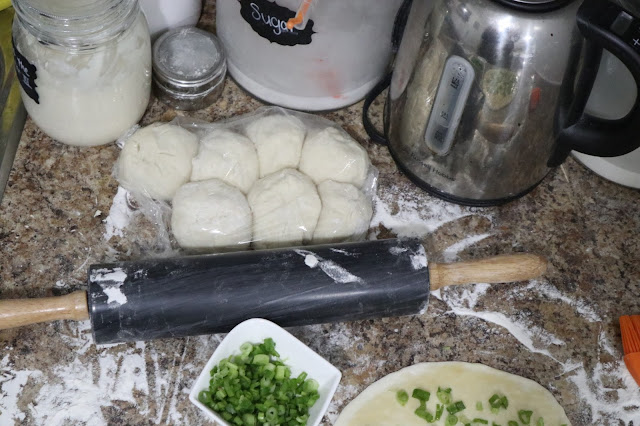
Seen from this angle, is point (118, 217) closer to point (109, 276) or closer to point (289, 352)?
point (109, 276)

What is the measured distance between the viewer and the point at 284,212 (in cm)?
107

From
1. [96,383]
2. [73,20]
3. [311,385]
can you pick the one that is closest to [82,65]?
[73,20]

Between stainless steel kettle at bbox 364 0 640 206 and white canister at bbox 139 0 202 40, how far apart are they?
36cm

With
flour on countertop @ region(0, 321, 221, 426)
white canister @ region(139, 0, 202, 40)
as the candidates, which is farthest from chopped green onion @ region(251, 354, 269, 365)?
white canister @ region(139, 0, 202, 40)

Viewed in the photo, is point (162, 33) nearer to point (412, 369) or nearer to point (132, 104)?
point (132, 104)

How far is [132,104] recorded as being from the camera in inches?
44.4

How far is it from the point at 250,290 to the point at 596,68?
0.53 m

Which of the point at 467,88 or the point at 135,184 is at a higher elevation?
the point at 467,88

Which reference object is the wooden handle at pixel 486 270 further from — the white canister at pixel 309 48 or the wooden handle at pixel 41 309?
the wooden handle at pixel 41 309

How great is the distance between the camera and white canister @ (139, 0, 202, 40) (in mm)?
1183

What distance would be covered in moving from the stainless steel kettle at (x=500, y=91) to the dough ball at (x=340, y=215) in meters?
0.12

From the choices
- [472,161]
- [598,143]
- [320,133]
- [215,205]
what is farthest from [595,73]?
[215,205]

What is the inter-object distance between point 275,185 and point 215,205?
0.31ft

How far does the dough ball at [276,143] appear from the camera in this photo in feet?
3.67
